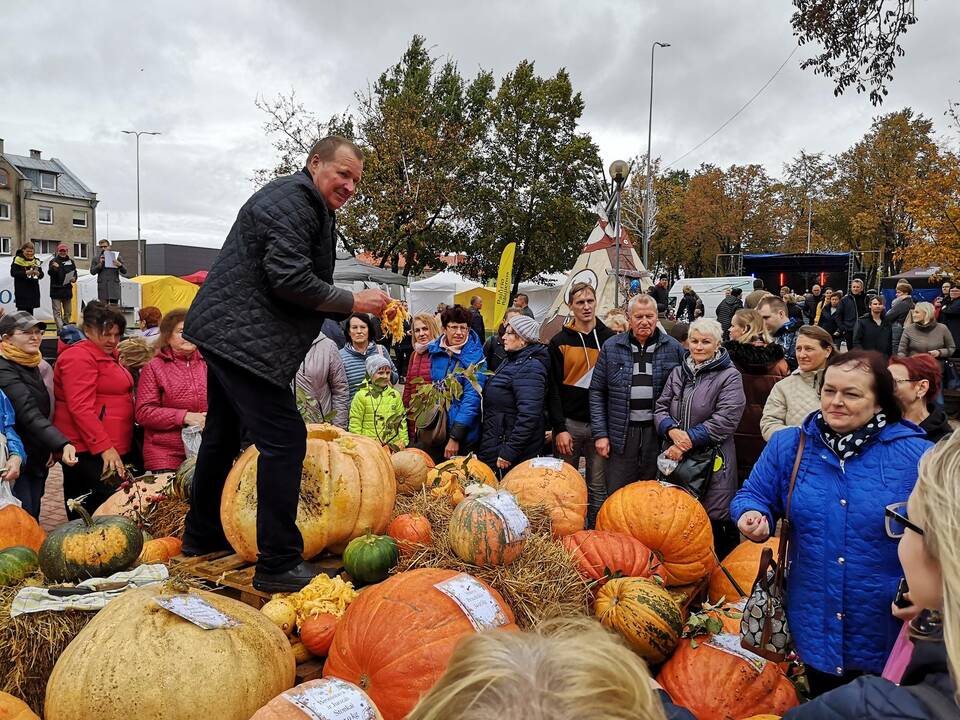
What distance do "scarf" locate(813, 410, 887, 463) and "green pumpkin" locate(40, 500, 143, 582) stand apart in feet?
8.48

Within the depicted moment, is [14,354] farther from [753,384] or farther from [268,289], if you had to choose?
[753,384]

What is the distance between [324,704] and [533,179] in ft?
106

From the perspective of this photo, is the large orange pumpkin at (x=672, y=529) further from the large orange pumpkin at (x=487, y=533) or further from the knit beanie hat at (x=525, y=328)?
the knit beanie hat at (x=525, y=328)

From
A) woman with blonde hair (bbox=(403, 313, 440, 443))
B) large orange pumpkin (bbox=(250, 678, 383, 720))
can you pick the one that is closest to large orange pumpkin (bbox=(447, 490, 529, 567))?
large orange pumpkin (bbox=(250, 678, 383, 720))

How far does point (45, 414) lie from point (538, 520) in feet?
10.1

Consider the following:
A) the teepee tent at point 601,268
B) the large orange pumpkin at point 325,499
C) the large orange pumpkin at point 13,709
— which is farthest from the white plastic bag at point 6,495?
the teepee tent at point 601,268

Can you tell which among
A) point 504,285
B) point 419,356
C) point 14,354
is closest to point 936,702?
point 14,354

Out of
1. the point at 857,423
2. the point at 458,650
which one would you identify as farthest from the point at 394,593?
the point at 857,423

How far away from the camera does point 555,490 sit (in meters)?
3.59

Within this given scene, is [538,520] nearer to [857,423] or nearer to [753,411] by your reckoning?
[857,423]

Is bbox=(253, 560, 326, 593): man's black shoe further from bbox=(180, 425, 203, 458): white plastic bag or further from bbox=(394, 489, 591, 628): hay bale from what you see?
bbox=(180, 425, 203, 458): white plastic bag

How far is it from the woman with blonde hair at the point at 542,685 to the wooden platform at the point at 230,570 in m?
1.88

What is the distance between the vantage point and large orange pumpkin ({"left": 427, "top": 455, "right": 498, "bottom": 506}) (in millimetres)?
3479

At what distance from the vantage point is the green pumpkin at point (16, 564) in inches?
98.7
